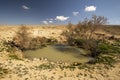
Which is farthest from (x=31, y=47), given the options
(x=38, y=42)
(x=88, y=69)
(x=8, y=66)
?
(x=88, y=69)

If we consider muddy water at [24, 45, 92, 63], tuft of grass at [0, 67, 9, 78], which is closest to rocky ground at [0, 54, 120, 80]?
tuft of grass at [0, 67, 9, 78]

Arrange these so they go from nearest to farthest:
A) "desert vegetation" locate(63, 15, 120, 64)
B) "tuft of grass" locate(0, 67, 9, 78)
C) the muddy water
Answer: "tuft of grass" locate(0, 67, 9, 78) → the muddy water → "desert vegetation" locate(63, 15, 120, 64)

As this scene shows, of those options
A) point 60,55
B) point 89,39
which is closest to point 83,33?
point 89,39

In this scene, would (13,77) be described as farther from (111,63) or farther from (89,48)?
(89,48)

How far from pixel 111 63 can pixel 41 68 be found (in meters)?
8.50

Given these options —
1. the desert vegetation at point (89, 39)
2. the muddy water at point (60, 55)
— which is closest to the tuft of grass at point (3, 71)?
the muddy water at point (60, 55)

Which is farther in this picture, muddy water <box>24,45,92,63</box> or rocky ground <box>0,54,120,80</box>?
muddy water <box>24,45,92,63</box>

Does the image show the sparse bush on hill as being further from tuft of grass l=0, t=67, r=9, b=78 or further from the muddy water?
tuft of grass l=0, t=67, r=9, b=78

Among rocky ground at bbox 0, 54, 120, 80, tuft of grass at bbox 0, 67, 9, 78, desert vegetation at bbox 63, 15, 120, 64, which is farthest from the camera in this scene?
desert vegetation at bbox 63, 15, 120, 64

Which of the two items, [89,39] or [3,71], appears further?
[89,39]

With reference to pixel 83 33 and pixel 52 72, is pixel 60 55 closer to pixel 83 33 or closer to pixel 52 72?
pixel 52 72

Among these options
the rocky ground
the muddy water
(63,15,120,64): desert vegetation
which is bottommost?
the rocky ground

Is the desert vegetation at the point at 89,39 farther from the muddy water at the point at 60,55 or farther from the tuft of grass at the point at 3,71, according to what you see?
the tuft of grass at the point at 3,71

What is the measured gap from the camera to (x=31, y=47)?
28.9 m
